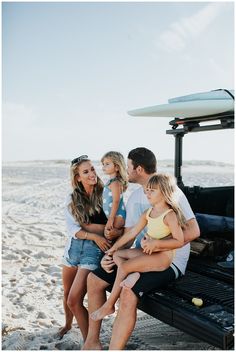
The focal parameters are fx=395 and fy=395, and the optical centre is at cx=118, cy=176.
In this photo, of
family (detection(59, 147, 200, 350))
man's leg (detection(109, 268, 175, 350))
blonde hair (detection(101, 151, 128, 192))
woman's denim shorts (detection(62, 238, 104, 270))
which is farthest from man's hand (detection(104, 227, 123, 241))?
man's leg (detection(109, 268, 175, 350))

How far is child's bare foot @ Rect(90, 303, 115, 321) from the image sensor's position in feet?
9.36

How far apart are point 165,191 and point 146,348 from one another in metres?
1.38

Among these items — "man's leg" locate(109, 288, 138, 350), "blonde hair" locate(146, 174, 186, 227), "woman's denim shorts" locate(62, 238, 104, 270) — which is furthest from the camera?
"woman's denim shorts" locate(62, 238, 104, 270)

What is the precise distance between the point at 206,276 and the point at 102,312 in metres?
0.96

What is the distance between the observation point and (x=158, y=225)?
2.87 meters

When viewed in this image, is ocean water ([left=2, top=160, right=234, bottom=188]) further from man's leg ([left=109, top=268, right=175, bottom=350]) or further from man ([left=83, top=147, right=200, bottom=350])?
man's leg ([left=109, top=268, right=175, bottom=350])

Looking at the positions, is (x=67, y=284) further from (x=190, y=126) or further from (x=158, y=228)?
(x=190, y=126)

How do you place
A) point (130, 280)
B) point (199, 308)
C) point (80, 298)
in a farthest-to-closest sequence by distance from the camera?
point (80, 298) → point (130, 280) → point (199, 308)

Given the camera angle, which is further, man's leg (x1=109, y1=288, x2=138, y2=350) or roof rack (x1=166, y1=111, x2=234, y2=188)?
roof rack (x1=166, y1=111, x2=234, y2=188)

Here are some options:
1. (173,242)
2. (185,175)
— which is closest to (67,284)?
(173,242)

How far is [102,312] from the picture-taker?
9.40 feet

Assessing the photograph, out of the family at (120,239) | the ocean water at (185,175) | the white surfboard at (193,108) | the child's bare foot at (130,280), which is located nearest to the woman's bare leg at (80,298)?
the family at (120,239)

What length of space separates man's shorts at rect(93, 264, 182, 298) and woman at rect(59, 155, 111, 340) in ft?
0.82

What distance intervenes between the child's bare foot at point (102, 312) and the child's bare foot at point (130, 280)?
0.76 ft
